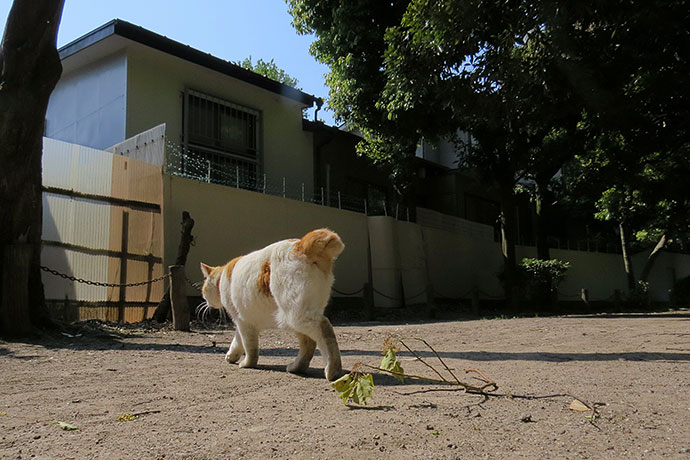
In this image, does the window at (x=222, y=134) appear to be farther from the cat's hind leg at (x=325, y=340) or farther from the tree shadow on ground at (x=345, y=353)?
the cat's hind leg at (x=325, y=340)

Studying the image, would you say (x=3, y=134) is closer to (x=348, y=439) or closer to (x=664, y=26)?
(x=348, y=439)

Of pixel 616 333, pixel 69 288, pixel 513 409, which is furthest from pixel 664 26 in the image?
pixel 69 288

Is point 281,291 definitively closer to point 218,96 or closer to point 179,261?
point 179,261

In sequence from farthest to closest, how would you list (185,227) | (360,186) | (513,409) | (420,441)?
(360,186), (185,227), (513,409), (420,441)

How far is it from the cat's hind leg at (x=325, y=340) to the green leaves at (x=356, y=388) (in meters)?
0.86

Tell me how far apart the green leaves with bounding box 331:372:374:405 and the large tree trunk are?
510 cm

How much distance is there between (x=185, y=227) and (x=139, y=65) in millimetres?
6761

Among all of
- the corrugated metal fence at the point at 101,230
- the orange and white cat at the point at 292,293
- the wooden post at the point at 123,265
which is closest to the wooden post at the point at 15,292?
the corrugated metal fence at the point at 101,230

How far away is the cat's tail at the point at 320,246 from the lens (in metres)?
3.99

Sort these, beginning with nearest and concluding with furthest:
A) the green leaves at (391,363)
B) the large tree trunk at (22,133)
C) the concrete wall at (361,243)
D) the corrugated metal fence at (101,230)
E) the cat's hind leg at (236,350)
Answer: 1. the green leaves at (391,363)
2. the cat's hind leg at (236,350)
3. the large tree trunk at (22,133)
4. the corrugated metal fence at (101,230)
5. the concrete wall at (361,243)

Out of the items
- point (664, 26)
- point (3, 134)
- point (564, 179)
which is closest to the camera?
point (3, 134)

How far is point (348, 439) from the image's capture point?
8.30 feet

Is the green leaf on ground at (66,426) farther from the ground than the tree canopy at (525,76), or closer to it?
closer to it

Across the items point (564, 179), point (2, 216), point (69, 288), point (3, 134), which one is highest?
point (564, 179)
